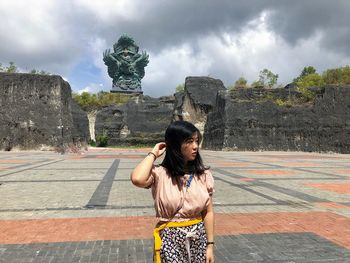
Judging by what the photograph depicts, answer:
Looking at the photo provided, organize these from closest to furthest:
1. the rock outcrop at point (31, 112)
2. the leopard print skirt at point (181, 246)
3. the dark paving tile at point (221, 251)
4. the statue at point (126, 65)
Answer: the leopard print skirt at point (181, 246), the dark paving tile at point (221, 251), the rock outcrop at point (31, 112), the statue at point (126, 65)

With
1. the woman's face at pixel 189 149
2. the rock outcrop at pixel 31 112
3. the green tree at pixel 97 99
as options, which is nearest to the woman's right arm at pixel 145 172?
the woman's face at pixel 189 149

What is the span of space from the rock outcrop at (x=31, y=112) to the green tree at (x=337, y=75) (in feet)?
114

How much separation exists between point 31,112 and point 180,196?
28.8m

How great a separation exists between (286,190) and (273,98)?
84.2 ft

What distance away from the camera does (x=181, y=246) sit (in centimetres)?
241

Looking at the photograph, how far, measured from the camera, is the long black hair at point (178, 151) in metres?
2.54

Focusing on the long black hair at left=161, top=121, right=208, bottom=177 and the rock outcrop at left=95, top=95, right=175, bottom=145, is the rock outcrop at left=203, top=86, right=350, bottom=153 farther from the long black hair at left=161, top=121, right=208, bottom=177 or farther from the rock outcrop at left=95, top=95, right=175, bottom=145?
the long black hair at left=161, top=121, right=208, bottom=177

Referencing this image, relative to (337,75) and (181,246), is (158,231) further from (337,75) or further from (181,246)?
(337,75)

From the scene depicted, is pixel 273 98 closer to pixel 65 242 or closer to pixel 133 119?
pixel 133 119

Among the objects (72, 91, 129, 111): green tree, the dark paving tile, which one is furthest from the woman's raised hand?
(72, 91, 129, 111): green tree

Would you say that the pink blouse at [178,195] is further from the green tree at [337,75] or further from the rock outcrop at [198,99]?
the green tree at [337,75]

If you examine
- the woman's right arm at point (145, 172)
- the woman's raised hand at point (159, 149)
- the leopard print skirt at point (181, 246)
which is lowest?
the leopard print skirt at point (181, 246)

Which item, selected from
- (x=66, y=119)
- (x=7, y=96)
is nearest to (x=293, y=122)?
(x=66, y=119)

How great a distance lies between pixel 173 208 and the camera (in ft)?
8.05
